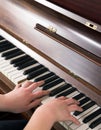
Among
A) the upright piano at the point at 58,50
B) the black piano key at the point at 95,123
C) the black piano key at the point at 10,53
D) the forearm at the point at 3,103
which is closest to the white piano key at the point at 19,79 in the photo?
the upright piano at the point at 58,50

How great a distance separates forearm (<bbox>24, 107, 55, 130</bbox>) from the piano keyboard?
62 millimetres

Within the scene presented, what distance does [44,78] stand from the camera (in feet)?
4.77

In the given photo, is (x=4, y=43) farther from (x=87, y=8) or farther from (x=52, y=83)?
(x=87, y=8)

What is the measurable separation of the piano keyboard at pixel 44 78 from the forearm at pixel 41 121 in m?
0.06

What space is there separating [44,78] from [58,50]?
0.52 ft

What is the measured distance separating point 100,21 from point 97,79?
0.28 metres

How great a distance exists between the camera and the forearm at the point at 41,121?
119cm

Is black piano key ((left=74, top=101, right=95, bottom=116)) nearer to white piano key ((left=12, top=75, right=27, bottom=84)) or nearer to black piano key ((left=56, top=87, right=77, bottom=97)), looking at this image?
black piano key ((left=56, top=87, right=77, bottom=97))

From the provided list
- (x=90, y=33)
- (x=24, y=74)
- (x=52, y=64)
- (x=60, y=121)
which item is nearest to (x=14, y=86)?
(x=24, y=74)

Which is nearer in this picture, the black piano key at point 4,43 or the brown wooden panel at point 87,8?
the brown wooden panel at point 87,8

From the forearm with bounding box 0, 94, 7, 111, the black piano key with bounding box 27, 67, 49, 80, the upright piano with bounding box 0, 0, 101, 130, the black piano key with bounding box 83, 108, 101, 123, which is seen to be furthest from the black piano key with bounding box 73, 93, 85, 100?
the forearm with bounding box 0, 94, 7, 111

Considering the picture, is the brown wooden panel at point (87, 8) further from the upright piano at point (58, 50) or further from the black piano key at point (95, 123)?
the black piano key at point (95, 123)

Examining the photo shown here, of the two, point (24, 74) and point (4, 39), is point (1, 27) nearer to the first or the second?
point (4, 39)

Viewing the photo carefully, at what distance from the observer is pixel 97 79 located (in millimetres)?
1286
